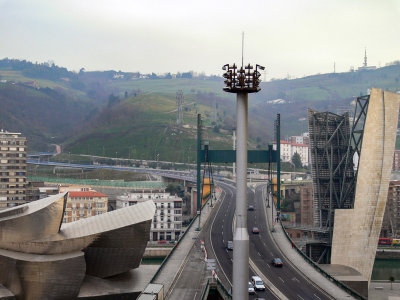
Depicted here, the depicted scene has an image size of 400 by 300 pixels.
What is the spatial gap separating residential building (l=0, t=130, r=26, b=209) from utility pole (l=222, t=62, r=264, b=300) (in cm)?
6139

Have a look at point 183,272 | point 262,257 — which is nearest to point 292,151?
point 262,257

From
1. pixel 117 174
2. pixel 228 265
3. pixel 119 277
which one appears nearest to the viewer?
pixel 119 277

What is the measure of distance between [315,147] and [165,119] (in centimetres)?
11307

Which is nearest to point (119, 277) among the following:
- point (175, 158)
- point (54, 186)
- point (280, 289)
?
point (280, 289)

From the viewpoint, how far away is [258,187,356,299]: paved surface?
1255 inches

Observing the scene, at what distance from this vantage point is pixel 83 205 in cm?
7544

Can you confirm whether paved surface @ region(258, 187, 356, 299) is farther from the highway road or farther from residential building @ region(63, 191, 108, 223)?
residential building @ region(63, 191, 108, 223)

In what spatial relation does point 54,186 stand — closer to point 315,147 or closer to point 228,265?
point 315,147

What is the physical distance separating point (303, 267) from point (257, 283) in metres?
6.22

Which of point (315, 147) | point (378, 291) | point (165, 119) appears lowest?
point (378, 291)

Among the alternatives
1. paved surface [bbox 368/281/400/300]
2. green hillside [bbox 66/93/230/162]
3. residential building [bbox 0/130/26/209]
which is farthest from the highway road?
green hillside [bbox 66/93/230/162]

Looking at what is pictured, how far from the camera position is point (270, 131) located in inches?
6811

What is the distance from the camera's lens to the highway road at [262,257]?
3240cm

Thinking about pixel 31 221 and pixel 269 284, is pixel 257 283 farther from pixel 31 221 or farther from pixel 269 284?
pixel 31 221
